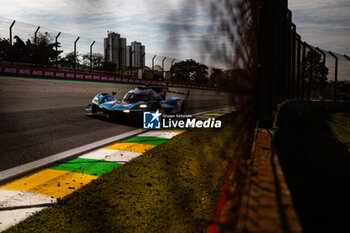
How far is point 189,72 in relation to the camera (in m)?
1.17

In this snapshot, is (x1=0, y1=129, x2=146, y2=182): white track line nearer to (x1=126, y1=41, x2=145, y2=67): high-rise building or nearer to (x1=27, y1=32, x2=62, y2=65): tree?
(x1=126, y1=41, x2=145, y2=67): high-rise building

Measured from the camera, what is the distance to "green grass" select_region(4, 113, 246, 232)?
6.59ft

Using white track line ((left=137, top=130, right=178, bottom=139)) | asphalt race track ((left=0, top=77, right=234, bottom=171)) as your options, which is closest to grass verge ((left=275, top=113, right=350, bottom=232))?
asphalt race track ((left=0, top=77, right=234, bottom=171))

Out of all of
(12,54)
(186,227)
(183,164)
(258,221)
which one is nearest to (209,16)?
(258,221)

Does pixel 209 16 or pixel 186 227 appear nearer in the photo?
pixel 209 16

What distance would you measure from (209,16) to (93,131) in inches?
216

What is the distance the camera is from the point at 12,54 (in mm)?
19188

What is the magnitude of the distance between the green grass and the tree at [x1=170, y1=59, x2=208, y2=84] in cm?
45

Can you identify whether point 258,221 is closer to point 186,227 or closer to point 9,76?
point 186,227

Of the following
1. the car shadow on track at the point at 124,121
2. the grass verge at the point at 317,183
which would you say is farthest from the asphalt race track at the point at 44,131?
the grass verge at the point at 317,183

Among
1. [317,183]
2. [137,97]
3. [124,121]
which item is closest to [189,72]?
[317,183]

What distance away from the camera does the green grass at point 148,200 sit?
6.59 ft
